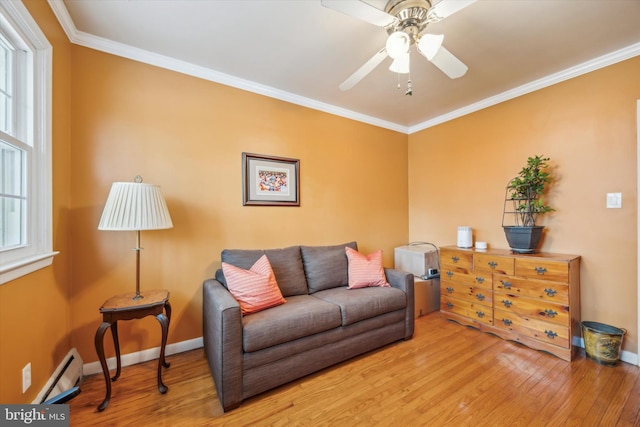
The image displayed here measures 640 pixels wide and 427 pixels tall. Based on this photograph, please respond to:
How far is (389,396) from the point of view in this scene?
171cm

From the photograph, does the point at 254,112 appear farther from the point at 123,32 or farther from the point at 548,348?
the point at 548,348

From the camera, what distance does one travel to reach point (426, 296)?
3.09 m

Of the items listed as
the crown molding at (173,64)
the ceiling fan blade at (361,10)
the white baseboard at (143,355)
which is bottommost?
the white baseboard at (143,355)

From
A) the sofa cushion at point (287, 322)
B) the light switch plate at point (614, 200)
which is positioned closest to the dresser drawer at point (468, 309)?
the light switch plate at point (614, 200)

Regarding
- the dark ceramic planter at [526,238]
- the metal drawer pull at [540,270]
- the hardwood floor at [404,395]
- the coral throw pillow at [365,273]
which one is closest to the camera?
the hardwood floor at [404,395]

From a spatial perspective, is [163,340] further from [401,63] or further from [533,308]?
[533,308]

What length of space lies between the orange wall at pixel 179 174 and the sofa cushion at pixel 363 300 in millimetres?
805

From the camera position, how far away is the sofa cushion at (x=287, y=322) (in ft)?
5.41

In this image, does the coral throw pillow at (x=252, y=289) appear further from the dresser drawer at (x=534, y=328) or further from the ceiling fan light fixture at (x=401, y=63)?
the dresser drawer at (x=534, y=328)

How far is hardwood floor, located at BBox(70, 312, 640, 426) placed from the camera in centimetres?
151

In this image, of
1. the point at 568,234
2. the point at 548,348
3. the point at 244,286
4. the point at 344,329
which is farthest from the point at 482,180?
the point at 244,286

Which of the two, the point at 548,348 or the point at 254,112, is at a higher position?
the point at 254,112

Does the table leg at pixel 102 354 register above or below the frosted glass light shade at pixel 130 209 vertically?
below

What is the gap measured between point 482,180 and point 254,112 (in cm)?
273
